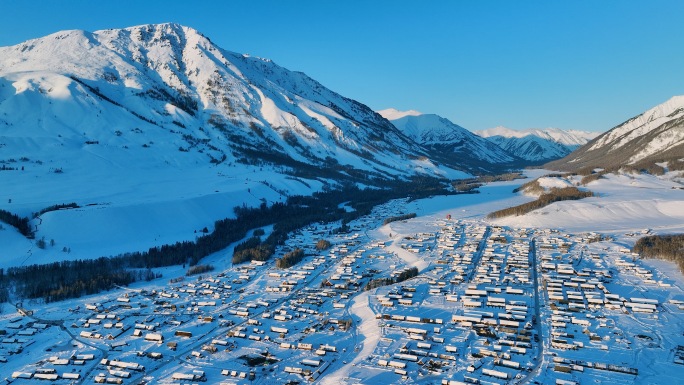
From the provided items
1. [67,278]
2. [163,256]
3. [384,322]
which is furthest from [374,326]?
[163,256]

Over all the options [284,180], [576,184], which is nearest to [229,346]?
[284,180]

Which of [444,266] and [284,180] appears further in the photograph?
[284,180]

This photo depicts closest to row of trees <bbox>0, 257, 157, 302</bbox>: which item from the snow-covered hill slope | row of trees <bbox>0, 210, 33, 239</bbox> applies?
the snow-covered hill slope

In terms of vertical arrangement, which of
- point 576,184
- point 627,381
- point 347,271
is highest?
point 576,184

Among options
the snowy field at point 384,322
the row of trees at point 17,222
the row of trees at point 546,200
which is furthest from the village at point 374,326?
the row of trees at point 546,200

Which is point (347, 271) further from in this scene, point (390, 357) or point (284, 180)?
point (284, 180)

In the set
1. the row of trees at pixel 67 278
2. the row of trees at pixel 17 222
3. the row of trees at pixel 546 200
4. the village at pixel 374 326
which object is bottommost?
the village at pixel 374 326

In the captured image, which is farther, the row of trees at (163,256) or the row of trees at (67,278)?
the row of trees at (163,256)

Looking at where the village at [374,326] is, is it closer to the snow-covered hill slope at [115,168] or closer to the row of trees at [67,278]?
the row of trees at [67,278]
